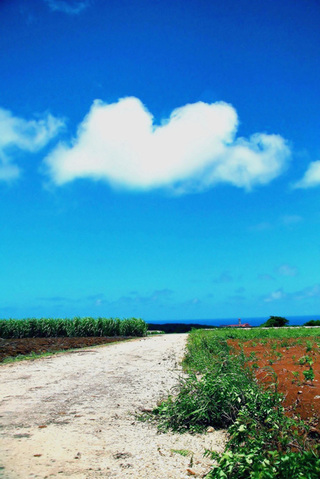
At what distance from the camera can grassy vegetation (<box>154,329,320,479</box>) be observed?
3611 mm

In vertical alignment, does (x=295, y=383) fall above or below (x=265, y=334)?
below

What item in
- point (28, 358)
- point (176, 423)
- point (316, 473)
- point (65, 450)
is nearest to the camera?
point (316, 473)

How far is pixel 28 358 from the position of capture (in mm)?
15297

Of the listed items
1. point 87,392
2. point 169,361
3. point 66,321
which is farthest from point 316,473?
point 66,321

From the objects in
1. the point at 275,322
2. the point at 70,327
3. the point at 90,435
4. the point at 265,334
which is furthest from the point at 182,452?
the point at 275,322

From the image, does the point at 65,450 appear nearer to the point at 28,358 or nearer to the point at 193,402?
the point at 193,402

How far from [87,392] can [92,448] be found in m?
3.49

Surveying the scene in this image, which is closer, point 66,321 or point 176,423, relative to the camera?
point 176,423

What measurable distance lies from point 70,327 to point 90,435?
84.2ft

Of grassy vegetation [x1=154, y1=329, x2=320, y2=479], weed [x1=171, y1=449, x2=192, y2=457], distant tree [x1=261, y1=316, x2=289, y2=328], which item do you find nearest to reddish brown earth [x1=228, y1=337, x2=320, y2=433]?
grassy vegetation [x1=154, y1=329, x2=320, y2=479]

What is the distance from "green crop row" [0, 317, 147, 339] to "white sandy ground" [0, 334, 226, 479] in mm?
18935

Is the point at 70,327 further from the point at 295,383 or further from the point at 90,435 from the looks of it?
the point at 295,383

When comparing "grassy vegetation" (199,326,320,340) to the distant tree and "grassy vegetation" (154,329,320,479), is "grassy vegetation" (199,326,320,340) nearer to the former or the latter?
"grassy vegetation" (154,329,320,479)

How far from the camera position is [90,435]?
5441 mm
